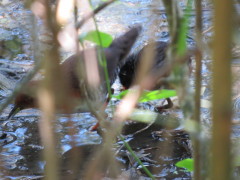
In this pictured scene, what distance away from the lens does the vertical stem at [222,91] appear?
750 millimetres

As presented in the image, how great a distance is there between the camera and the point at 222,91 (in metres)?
0.79

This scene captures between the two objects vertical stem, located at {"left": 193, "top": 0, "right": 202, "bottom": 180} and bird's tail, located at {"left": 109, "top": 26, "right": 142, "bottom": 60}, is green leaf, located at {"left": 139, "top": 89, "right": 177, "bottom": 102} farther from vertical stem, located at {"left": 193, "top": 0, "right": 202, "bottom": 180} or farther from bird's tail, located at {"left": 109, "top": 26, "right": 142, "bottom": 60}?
bird's tail, located at {"left": 109, "top": 26, "right": 142, "bottom": 60}

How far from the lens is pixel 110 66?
405 cm

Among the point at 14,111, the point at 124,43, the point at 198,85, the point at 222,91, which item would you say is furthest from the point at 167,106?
the point at 222,91

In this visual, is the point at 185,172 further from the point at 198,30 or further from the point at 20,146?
the point at 198,30

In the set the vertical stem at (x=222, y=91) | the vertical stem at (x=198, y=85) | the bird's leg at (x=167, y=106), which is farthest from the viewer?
the bird's leg at (x=167, y=106)

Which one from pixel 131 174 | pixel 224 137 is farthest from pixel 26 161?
pixel 224 137

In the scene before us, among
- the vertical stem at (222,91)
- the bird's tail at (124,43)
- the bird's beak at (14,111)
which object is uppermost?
the vertical stem at (222,91)

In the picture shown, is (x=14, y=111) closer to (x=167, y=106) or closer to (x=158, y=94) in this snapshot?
(x=167, y=106)

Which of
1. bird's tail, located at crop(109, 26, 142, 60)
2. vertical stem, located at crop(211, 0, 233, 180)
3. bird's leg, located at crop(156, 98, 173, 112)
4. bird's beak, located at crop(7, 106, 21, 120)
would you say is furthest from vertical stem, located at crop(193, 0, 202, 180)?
bird's tail, located at crop(109, 26, 142, 60)

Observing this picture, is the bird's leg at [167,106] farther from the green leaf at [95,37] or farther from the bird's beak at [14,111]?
the green leaf at [95,37]

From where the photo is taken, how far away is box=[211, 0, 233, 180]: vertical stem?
75 centimetres

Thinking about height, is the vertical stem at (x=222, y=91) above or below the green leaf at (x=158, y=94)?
above

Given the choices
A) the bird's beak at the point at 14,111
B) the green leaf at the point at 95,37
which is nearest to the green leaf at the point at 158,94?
the green leaf at the point at 95,37
